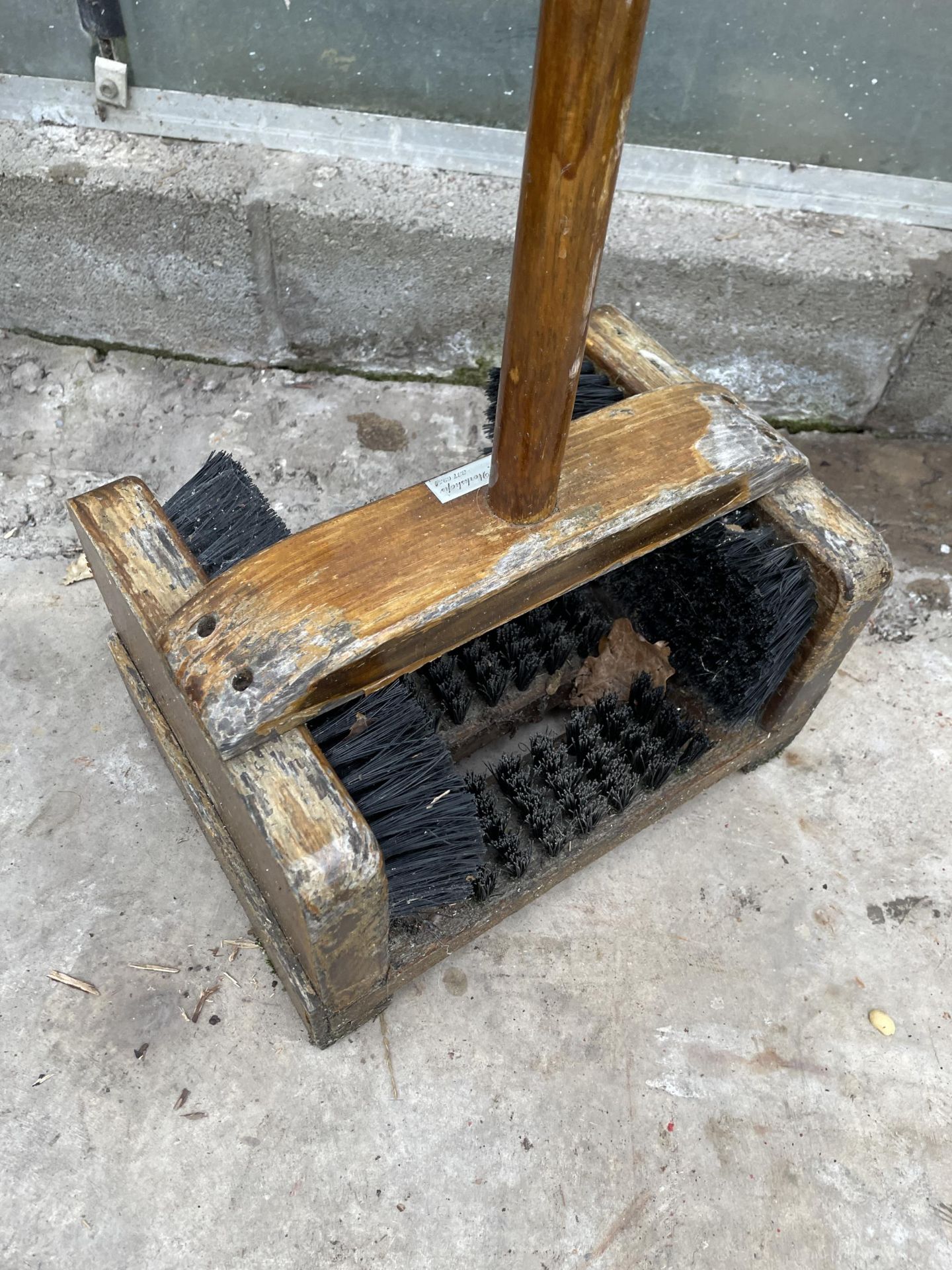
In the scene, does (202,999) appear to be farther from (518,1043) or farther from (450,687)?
(450,687)

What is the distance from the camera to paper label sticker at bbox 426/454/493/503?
116cm

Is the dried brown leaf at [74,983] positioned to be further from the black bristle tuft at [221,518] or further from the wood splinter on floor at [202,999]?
the black bristle tuft at [221,518]

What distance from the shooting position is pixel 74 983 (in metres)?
1.47

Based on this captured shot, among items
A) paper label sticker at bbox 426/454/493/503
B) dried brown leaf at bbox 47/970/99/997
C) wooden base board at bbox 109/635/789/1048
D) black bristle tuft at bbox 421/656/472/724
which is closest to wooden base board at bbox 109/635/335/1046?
wooden base board at bbox 109/635/789/1048

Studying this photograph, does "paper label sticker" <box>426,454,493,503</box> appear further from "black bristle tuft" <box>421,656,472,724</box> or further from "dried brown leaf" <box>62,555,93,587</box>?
"dried brown leaf" <box>62,555,93,587</box>

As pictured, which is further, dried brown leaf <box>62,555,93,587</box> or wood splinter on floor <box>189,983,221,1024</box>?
dried brown leaf <box>62,555,93,587</box>

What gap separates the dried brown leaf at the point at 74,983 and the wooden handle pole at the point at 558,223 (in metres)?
1.02

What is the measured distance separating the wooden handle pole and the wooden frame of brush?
0.43 feet

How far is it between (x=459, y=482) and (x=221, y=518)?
40 centimetres

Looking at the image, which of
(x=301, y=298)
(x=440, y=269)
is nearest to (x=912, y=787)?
(x=440, y=269)

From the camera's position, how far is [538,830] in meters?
1.46

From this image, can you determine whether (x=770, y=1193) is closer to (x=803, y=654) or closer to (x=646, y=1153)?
(x=646, y=1153)

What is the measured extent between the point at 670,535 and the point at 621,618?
438 mm

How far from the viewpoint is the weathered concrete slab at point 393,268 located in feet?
6.75
